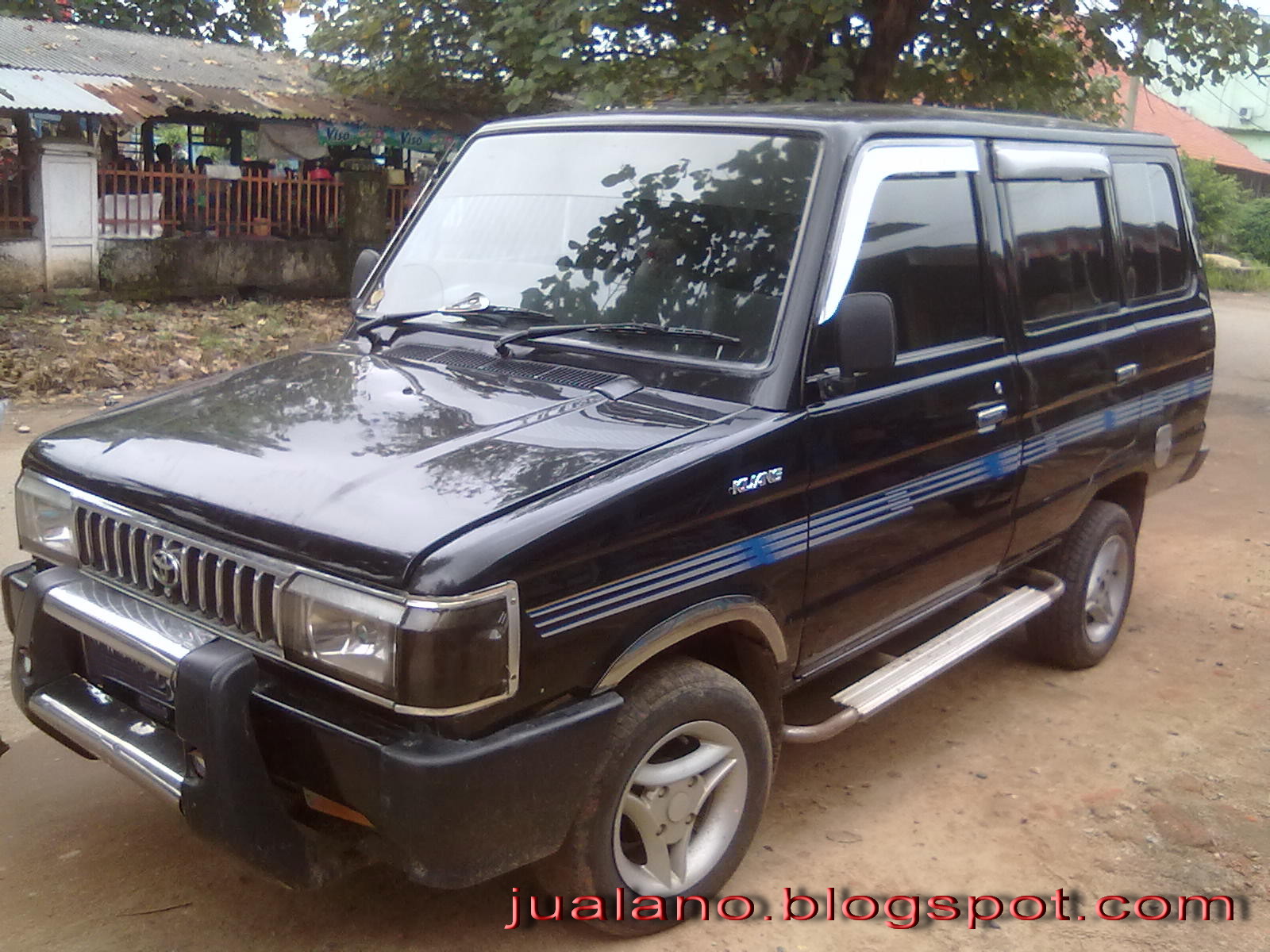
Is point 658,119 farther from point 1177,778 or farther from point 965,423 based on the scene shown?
point 1177,778

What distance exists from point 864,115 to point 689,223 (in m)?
0.63

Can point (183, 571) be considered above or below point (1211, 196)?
below

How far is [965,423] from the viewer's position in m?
3.65

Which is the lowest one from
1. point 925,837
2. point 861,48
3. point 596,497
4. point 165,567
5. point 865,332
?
point 925,837

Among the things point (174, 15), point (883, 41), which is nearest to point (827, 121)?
point (883, 41)

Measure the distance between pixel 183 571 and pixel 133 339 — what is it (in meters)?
10.3

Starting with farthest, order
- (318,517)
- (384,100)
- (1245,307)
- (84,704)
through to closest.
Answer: (1245,307) < (384,100) < (84,704) < (318,517)

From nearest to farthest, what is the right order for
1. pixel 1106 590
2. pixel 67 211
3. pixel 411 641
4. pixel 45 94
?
pixel 411 641 < pixel 1106 590 < pixel 45 94 < pixel 67 211

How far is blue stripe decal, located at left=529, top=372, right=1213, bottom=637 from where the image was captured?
2.54 metres

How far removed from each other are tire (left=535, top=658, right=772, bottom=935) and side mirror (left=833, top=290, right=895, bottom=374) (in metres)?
0.86

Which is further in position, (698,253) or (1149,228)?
(1149,228)

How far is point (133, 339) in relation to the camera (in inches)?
471

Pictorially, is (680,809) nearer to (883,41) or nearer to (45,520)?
(45,520)

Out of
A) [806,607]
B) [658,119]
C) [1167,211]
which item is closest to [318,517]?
[806,607]
